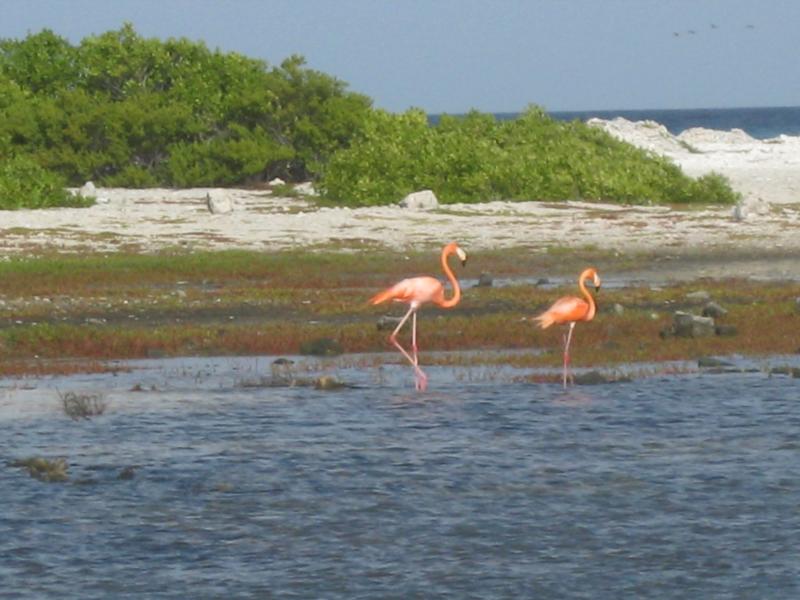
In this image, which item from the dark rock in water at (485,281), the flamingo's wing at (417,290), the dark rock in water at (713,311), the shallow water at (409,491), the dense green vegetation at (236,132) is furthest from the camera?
the dense green vegetation at (236,132)

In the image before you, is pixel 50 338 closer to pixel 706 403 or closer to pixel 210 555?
pixel 706 403

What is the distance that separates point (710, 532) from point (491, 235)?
22338 mm

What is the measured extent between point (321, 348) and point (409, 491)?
7.21 m

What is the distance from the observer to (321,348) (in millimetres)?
19219

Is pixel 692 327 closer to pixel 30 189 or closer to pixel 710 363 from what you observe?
pixel 710 363

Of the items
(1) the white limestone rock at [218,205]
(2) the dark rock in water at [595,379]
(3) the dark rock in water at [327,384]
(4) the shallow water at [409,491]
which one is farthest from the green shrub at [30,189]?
(2) the dark rock in water at [595,379]

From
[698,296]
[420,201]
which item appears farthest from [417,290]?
[420,201]

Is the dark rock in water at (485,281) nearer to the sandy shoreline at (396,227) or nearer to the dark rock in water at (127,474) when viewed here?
the sandy shoreline at (396,227)

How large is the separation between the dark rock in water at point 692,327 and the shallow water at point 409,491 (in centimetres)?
267

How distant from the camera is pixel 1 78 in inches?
1988

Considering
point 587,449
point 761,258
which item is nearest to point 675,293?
point 761,258

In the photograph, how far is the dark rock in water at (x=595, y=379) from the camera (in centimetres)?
1662

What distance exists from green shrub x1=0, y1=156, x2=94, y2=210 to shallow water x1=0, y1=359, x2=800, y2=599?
21766mm

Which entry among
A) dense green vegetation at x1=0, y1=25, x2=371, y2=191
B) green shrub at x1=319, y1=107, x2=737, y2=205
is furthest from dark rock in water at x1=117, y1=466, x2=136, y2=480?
dense green vegetation at x1=0, y1=25, x2=371, y2=191
